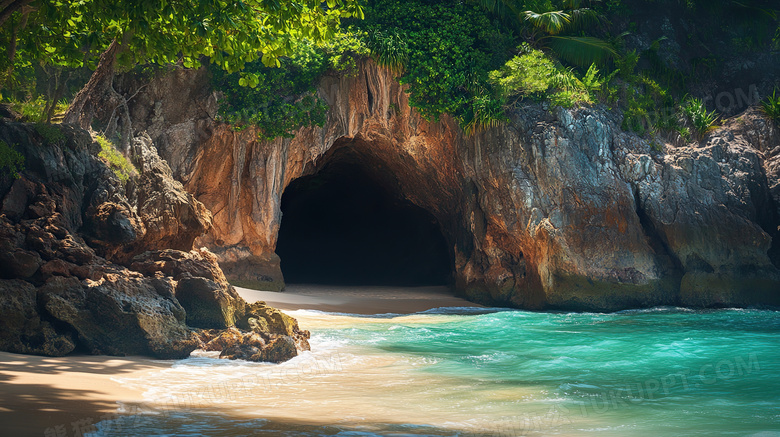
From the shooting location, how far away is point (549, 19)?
15023mm

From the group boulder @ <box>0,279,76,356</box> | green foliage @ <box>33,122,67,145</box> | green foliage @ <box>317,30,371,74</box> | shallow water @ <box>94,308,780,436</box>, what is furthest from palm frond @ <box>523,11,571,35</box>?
boulder @ <box>0,279,76,356</box>

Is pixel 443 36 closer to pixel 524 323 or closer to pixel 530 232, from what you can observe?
pixel 530 232

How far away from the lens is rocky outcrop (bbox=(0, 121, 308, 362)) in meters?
6.29

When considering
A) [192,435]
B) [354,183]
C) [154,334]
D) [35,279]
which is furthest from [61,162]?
[354,183]

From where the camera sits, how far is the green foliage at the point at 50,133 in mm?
7734

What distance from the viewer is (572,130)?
48.6 feet

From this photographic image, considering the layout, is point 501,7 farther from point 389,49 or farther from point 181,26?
point 181,26

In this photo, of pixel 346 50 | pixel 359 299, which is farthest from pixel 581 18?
pixel 359 299

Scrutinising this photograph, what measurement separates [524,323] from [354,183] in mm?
12054

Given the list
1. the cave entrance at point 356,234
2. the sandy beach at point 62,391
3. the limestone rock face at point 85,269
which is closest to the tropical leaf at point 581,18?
the cave entrance at point 356,234

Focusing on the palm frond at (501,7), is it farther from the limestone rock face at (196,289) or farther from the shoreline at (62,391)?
→ the shoreline at (62,391)

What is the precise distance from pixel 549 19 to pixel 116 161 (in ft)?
36.3

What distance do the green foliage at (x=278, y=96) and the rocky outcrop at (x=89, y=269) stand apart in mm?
5301

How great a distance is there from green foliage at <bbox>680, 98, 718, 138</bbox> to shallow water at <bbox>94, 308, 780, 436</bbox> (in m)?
6.76
